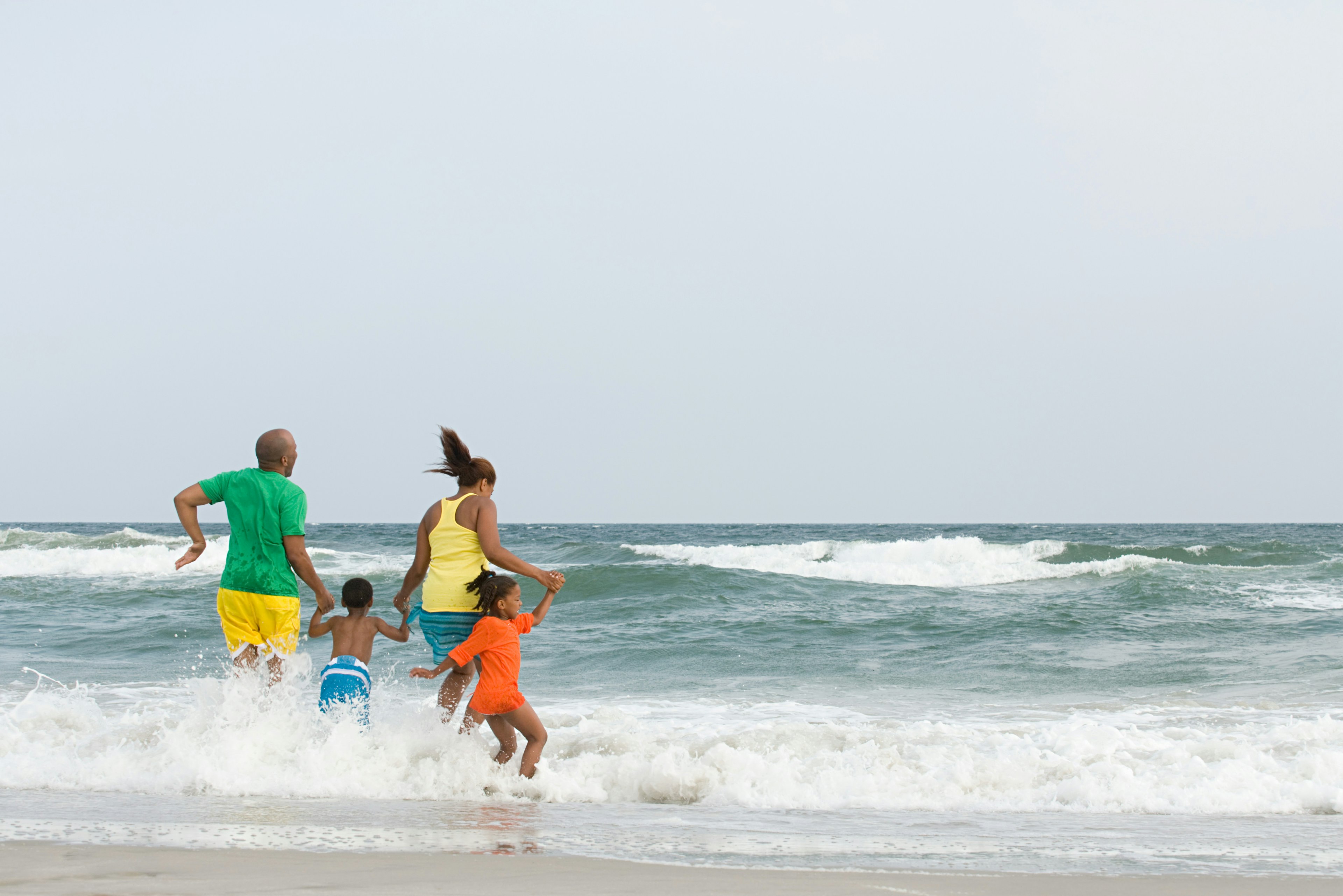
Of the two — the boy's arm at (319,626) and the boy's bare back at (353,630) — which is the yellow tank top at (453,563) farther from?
the boy's arm at (319,626)

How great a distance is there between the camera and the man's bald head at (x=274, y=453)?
4758mm

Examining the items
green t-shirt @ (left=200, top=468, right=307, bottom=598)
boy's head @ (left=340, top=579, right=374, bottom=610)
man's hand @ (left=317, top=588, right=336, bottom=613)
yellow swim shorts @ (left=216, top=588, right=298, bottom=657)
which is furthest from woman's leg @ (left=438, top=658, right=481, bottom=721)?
green t-shirt @ (left=200, top=468, right=307, bottom=598)

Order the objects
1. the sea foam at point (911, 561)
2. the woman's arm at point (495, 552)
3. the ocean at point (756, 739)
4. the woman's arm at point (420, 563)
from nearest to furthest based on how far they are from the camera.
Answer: the ocean at point (756, 739)
the woman's arm at point (495, 552)
the woman's arm at point (420, 563)
the sea foam at point (911, 561)

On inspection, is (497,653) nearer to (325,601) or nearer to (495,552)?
(495,552)

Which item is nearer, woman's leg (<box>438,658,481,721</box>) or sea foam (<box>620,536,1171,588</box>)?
woman's leg (<box>438,658,481,721</box>)

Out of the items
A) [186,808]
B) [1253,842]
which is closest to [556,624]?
[186,808]

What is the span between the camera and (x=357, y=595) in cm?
475

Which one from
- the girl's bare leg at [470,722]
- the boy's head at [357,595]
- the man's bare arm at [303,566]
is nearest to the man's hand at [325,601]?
the man's bare arm at [303,566]

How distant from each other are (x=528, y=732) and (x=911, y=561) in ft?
77.4

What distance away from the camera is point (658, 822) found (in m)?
4.14

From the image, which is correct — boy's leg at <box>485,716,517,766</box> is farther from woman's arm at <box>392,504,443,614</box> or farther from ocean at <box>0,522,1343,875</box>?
woman's arm at <box>392,504,443,614</box>

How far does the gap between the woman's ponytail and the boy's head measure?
0.65m

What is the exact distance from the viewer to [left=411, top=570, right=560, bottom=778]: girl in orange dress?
176 inches

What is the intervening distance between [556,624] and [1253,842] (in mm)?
8884
